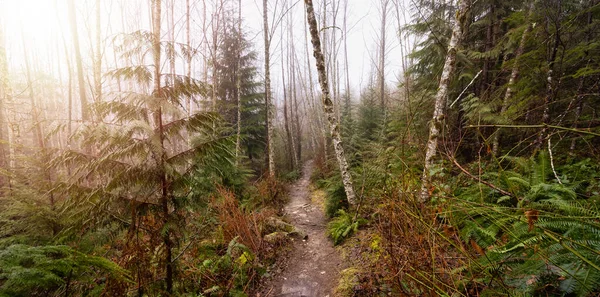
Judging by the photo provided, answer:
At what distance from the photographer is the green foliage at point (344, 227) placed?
16.6 feet

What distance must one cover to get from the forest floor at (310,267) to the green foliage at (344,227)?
24cm

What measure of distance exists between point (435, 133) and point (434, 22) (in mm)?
4473

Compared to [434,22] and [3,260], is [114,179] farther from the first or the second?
[434,22]

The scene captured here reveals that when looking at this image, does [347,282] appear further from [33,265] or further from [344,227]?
[33,265]

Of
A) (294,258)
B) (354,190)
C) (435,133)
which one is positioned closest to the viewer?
(435,133)

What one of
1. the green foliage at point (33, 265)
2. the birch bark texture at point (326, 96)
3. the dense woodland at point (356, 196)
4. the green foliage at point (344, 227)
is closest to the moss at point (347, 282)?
the dense woodland at point (356, 196)

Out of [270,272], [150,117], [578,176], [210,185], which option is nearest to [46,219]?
[150,117]

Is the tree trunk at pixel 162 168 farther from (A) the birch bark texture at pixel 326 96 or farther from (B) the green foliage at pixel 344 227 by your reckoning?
(A) the birch bark texture at pixel 326 96

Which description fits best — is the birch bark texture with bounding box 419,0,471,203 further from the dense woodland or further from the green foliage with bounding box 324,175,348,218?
the green foliage with bounding box 324,175,348,218

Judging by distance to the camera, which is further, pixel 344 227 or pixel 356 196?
pixel 356 196

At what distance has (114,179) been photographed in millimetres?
2613

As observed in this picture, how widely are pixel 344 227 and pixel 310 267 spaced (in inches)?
47.7

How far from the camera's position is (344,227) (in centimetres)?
525

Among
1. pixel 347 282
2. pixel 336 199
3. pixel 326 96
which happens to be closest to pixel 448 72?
pixel 326 96
